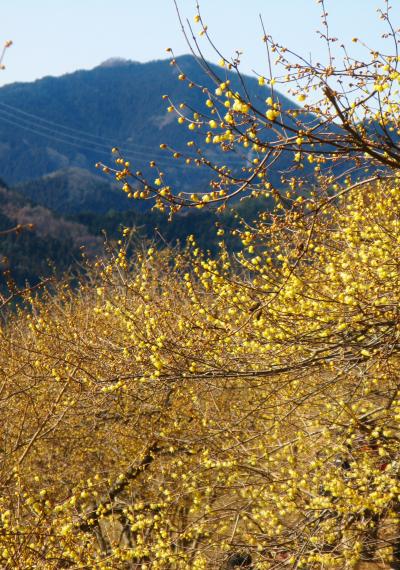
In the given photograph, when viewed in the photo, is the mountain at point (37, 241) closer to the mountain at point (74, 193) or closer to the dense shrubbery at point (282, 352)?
the dense shrubbery at point (282, 352)

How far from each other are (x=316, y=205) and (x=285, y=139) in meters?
0.73

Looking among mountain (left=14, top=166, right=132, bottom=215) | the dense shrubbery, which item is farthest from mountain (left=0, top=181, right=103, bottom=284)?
mountain (left=14, top=166, right=132, bottom=215)

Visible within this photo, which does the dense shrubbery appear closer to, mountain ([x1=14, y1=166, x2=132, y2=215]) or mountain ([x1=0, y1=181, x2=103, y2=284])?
mountain ([x1=0, y1=181, x2=103, y2=284])

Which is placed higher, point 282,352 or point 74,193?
point 74,193

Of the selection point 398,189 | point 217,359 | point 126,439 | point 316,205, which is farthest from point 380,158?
point 126,439

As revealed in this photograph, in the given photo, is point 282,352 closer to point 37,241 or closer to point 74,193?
point 37,241

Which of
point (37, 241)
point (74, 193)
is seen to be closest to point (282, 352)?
point (37, 241)

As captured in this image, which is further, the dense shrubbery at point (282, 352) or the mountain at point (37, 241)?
the mountain at point (37, 241)

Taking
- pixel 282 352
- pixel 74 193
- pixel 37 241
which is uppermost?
pixel 74 193

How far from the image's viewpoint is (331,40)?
15.9 ft

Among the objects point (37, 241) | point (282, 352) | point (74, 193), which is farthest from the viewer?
point (74, 193)

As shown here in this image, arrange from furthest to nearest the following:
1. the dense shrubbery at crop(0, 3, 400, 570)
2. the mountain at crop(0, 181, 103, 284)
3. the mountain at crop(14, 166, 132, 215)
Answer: the mountain at crop(14, 166, 132, 215), the mountain at crop(0, 181, 103, 284), the dense shrubbery at crop(0, 3, 400, 570)

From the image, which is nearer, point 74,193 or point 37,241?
point 37,241

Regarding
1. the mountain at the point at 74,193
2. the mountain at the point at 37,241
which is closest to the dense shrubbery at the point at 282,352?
the mountain at the point at 37,241
